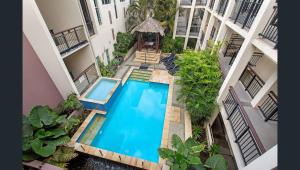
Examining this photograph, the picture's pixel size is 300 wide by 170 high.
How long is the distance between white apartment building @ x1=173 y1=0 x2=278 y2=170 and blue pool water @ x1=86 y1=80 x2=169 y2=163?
14.0 feet

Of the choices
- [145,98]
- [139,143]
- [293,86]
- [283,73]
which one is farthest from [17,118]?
[145,98]

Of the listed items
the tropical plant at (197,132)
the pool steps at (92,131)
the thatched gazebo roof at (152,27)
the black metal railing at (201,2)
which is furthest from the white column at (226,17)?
the pool steps at (92,131)

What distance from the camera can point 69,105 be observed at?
9.76 meters

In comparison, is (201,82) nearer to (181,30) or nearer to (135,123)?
(135,123)

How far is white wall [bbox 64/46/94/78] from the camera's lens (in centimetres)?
1256

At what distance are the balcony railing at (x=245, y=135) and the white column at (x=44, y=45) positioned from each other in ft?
36.3

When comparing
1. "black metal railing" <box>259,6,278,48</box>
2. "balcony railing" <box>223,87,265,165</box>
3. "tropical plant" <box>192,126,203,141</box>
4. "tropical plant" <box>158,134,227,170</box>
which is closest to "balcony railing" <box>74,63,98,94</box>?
"tropical plant" <box>158,134,227,170</box>

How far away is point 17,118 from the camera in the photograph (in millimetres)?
2127

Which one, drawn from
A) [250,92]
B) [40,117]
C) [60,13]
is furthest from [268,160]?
[60,13]

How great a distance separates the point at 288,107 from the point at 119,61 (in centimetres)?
1765

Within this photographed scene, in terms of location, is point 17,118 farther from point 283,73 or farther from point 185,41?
point 185,41

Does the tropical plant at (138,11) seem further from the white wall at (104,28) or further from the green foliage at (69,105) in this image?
the green foliage at (69,105)

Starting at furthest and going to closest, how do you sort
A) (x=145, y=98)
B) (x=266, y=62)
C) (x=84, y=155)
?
(x=145, y=98) → (x=84, y=155) → (x=266, y=62)

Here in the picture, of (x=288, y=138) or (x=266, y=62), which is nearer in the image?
(x=288, y=138)
